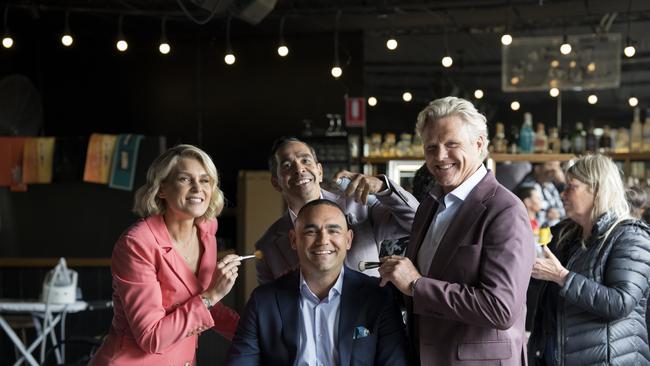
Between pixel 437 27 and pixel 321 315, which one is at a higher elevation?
pixel 437 27

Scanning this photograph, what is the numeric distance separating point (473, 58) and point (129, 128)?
403cm

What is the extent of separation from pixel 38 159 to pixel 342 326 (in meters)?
5.72

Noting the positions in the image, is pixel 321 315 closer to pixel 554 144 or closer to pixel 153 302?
pixel 153 302

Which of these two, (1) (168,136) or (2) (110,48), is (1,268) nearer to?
(1) (168,136)

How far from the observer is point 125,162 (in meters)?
7.21

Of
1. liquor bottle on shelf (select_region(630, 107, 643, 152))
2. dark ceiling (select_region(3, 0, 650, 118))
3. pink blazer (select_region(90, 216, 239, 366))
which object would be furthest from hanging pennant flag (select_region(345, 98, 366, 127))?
pink blazer (select_region(90, 216, 239, 366))

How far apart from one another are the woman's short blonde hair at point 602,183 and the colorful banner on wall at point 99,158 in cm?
501

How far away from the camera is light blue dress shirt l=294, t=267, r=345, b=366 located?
250 centimetres

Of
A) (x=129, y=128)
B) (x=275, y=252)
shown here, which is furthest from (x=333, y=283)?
(x=129, y=128)

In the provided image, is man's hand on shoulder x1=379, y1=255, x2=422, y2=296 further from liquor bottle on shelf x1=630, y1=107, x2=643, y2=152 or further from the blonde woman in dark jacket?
liquor bottle on shelf x1=630, y1=107, x2=643, y2=152

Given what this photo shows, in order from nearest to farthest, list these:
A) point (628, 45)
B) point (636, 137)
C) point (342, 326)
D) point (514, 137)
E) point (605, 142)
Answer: point (342, 326) → point (628, 45) → point (636, 137) → point (605, 142) → point (514, 137)

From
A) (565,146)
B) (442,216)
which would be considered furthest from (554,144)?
(442,216)

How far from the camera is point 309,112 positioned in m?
8.76

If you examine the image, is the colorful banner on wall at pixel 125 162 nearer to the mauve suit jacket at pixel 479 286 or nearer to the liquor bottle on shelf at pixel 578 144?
the liquor bottle on shelf at pixel 578 144
